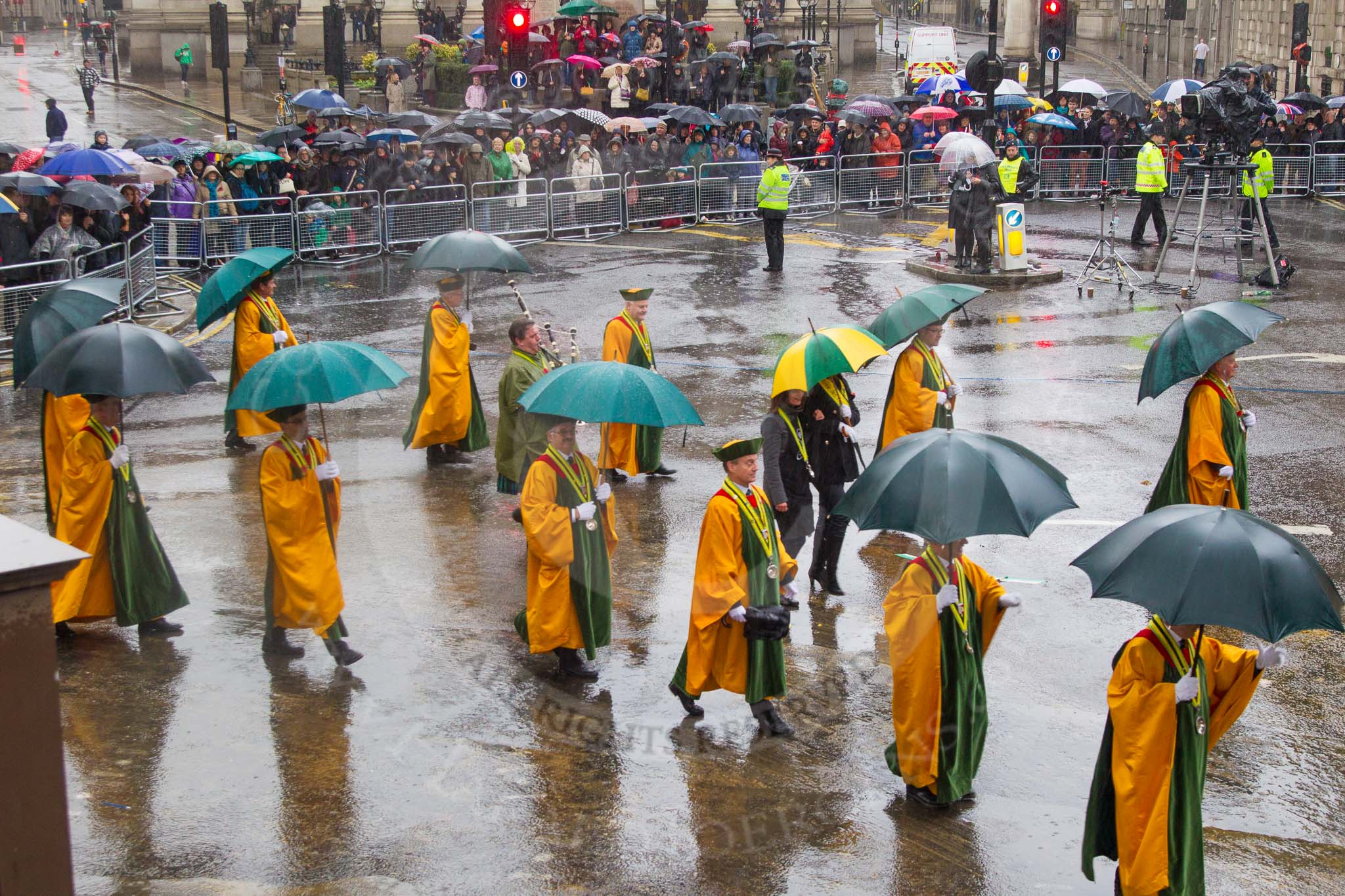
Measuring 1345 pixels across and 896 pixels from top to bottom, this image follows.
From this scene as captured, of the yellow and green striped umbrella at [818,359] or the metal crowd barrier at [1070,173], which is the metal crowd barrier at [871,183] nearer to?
the metal crowd barrier at [1070,173]

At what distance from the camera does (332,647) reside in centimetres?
859

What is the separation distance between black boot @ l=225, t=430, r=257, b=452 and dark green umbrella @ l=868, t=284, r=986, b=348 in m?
5.92

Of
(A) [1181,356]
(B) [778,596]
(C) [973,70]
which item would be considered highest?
(C) [973,70]

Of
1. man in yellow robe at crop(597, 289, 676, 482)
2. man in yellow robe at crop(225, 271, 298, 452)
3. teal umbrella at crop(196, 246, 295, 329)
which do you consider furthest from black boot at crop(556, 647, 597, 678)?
man in yellow robe at crop(225, 271, 298, 452)

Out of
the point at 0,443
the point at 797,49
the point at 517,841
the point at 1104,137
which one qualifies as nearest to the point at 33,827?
the point at 517,841

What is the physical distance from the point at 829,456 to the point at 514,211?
15.3 metres

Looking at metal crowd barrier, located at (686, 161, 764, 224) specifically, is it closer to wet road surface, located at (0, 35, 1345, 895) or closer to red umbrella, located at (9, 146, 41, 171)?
red umbrella, located at (9, 146, 41, 171)

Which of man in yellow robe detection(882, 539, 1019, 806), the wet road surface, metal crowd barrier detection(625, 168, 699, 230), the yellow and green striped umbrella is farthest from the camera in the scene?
metal crowd barrier detection(625, 168, 699, 230)

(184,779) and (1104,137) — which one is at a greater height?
(1104,137)

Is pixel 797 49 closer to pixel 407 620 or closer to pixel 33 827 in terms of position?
pixel 407 620

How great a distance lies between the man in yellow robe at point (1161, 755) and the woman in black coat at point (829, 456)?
3876 mm

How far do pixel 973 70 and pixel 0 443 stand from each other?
21.9 m

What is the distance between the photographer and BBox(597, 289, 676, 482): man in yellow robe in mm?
12227

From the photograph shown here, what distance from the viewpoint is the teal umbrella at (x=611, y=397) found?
7.97 m
